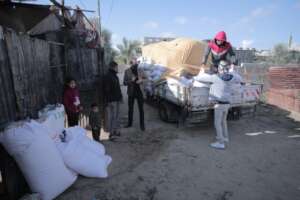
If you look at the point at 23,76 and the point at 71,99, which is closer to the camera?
the point at 23,76

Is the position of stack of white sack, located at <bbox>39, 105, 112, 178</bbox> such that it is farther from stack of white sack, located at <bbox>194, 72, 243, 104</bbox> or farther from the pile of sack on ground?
stack of white sack, located at <bbox>194, 72, 243, 104</bbox>

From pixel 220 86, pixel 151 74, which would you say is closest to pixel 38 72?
pixel 220 86

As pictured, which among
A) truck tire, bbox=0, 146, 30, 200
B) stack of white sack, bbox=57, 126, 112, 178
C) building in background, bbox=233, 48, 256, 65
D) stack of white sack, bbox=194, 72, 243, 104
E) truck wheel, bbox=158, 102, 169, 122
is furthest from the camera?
building in background, bbox=233, 48, 256, 65

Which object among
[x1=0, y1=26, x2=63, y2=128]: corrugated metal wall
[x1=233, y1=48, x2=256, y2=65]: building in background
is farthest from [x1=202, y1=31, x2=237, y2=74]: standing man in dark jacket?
[x1=233, y1=48, x2=256, y2=65]: building in background

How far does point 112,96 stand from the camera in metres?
5.36

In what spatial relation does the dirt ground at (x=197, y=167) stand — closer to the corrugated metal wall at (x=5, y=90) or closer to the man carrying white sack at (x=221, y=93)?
the man carrying white sack at (x=221, y=93)

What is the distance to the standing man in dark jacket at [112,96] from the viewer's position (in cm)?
529

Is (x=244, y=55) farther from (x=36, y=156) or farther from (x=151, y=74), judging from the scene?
(x=36, y=156)

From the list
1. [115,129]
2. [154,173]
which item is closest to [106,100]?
[115,129]

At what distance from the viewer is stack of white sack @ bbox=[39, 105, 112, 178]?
10.7 feet

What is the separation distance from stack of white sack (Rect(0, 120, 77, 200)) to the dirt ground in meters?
0.33

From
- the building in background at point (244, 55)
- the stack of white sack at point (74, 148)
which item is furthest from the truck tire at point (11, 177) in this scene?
the building in background at point (244, 55)

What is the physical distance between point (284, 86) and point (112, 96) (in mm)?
7141

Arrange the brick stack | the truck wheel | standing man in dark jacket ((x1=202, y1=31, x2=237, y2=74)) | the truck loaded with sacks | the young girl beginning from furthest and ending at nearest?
the brick stack → the truck wheel → standing man in dark jacket ((x1=202, y1=31, x2=237, y2=74)) → the truck loaded with sacks → the young girl
